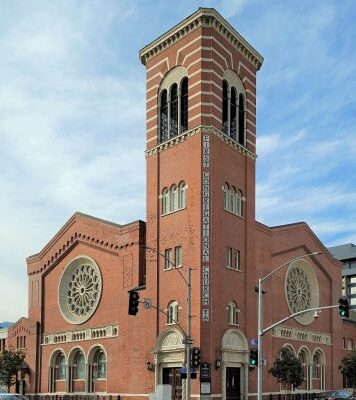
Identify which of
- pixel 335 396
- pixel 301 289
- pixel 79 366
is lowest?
pixel 335 396

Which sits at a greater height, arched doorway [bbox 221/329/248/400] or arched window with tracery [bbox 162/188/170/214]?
arched window with tracery [bbox 162/188/170/214]

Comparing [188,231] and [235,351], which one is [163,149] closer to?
[188,231]

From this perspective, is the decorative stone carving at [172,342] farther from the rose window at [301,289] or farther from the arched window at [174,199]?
the rose window at [301,289]

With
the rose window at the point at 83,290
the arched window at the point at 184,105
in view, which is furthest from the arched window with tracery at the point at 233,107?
the rose window at the point at 83,290

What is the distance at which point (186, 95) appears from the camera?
50625 millimetres

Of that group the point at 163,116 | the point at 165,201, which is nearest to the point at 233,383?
the point at 165,201

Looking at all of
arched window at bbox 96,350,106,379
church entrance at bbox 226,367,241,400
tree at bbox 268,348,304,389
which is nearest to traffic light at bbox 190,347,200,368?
church entrance at bbox 226,367,241,400

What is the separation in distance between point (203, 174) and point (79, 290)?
1822cm

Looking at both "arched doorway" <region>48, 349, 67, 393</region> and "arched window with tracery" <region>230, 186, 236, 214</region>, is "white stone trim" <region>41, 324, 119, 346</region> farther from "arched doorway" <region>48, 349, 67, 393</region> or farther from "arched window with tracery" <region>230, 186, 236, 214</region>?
"arched window with tracery" <region>230, 186, 236, 214</region>

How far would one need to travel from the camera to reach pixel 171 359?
45750mm

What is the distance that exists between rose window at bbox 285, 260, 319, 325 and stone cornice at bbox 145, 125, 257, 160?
13.0 m

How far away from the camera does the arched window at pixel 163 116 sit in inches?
2034

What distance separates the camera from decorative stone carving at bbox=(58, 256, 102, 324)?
56.3m

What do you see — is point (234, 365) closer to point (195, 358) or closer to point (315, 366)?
point (195, 358)
